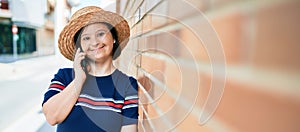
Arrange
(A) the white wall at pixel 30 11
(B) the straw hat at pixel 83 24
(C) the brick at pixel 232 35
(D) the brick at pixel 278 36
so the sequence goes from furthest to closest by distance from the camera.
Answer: (A) the white wall at pixel 30 11 < (B) the straw hat at pixel 83 24 < (C) the brick at pixel 232 35 < (D) the brick at pixel 278 36

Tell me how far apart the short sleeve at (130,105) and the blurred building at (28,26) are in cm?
41

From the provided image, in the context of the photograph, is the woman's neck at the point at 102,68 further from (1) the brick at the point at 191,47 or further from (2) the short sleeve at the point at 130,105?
(1) the brick at the point at 191,47

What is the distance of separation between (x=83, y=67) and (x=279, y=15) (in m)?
0.82

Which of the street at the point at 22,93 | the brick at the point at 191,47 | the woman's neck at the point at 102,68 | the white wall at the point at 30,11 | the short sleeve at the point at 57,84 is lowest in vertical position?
the street at the point at 22,93

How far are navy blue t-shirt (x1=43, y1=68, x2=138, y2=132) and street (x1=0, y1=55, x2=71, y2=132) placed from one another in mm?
331

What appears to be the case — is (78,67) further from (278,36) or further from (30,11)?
(278,36)

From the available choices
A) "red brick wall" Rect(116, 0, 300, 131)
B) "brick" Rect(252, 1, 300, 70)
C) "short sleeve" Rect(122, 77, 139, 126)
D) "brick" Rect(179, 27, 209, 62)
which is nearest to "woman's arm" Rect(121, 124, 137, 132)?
"short sleeve" Rect(122, 77, 139, 126)

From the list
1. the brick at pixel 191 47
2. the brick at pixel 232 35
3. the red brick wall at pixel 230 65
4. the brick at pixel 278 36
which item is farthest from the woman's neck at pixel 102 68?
the brick at pixel 278 36

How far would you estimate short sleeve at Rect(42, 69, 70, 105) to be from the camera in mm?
1020

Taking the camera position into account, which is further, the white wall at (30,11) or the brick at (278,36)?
the white wall at (30,11)

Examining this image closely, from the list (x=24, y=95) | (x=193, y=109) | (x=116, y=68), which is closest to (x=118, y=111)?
(x=116, y=68)

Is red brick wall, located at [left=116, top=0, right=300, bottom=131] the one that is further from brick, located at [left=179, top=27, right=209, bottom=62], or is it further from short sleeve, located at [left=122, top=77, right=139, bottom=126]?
short sleeve, located at [left=122, top=77, right=139, bottom=126]

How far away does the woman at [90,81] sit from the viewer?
39.3 inches

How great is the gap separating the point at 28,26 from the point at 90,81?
0.58m
